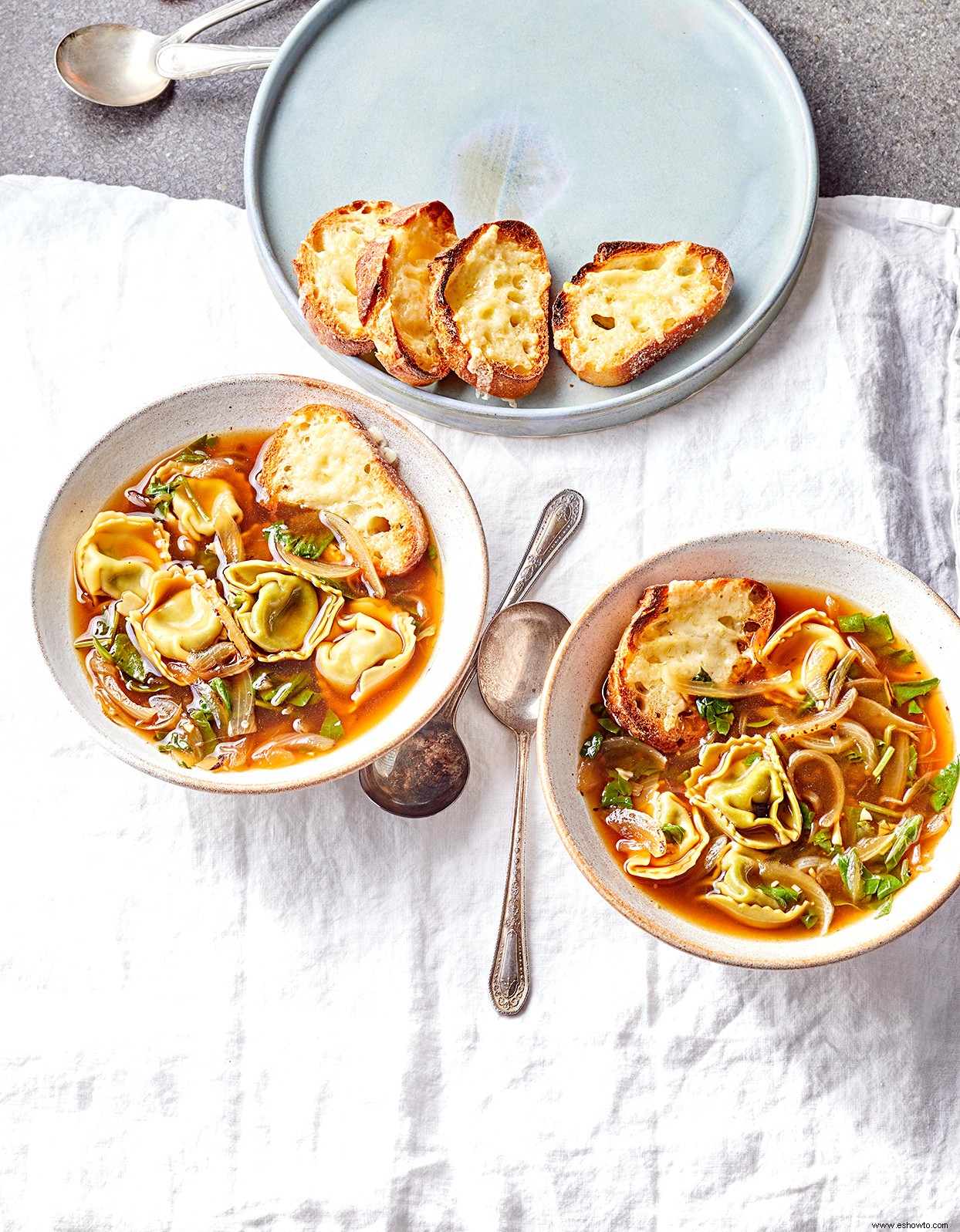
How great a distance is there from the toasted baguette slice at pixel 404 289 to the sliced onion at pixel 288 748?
3.16ft

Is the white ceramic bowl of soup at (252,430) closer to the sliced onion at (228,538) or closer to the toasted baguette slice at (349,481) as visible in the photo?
the toasted baguette slice at (349,481)

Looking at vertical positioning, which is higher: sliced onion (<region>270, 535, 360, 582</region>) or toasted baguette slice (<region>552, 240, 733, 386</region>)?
toasted baguette slice (<region>552, 240, 733, 386</region>)

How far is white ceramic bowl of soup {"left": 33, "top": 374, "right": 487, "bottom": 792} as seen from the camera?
8.49 feet

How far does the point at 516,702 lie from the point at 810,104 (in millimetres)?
1952

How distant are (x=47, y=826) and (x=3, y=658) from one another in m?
0.47

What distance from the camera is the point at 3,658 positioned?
2979 millimetres

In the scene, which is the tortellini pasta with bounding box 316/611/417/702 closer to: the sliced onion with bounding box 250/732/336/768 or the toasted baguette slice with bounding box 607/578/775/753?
the sliced onion with bounding box 250/732/336/768

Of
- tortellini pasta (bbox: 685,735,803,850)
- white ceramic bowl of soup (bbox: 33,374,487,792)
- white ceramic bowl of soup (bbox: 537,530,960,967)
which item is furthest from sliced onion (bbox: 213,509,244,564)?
tortellini pasta (bbox: 685,735,803,850)

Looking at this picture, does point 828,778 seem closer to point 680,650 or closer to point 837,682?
point 837,682

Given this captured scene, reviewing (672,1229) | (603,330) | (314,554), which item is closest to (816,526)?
(603,330)

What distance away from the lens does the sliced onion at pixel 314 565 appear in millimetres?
2787

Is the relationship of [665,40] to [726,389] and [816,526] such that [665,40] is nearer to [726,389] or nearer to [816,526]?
[726,389]

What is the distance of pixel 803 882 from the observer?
254 cm

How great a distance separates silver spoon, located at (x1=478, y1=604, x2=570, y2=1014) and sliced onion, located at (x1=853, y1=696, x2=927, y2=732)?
2.49ft
